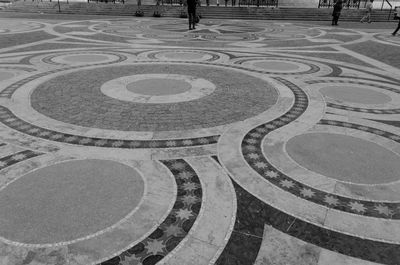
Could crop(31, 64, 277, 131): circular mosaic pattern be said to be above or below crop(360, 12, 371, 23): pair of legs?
below

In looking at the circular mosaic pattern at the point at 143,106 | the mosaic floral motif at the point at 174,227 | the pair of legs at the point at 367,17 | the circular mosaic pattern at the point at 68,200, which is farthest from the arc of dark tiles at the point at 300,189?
the pair of legs at the point at 367,17

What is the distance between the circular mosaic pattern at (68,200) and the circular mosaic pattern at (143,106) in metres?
1.69

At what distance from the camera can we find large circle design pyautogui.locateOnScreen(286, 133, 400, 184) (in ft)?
15.4

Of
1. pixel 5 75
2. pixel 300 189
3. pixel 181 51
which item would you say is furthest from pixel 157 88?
pixel 181 51

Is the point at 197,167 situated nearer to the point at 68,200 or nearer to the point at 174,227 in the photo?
the point at 174,227

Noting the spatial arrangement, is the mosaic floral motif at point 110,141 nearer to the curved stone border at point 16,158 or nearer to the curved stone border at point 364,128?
the curved stone border at point 16,158

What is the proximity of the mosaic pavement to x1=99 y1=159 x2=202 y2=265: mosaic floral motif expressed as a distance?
0.05 ft

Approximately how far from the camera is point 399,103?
25.9 feet

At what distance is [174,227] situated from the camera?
359cm

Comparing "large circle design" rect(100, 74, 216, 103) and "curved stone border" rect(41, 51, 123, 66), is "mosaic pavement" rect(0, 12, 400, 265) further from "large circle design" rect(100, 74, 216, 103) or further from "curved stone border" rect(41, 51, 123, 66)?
"curved stone border" rect(41, 51, 123, 66)

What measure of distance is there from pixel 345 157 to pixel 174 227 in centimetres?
317

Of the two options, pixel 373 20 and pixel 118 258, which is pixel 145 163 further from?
pixel 373 20

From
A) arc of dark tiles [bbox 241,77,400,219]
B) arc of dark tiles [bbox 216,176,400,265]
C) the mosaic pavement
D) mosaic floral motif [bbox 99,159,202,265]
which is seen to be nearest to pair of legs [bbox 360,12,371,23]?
the mosaic pavement

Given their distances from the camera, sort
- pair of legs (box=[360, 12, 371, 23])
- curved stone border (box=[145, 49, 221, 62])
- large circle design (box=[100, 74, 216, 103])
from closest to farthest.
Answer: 1. large circle design (box=[100, 74, 216, 103])
2. curved stone border (box=[145, 49, 221, 62])
3. pair of legs (box=[360, 12, 371, 23])
